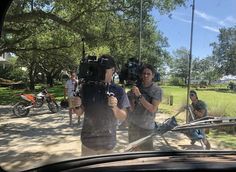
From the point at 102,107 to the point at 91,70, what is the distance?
0.41 m

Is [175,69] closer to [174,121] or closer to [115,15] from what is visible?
[174,121]

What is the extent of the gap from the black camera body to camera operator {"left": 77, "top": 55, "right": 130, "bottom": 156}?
0.03 m

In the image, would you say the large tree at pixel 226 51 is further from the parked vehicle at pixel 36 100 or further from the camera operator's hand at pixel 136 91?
the parked vehicle at pixel 36 100

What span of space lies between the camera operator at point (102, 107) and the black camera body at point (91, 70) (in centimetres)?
3

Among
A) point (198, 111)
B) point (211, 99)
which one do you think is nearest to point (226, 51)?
point (198, 111)

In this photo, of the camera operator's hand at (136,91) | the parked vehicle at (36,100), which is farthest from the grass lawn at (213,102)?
the parked vehicle at (36,100)

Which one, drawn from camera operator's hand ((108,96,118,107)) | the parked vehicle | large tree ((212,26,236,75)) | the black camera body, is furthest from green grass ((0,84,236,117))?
the parked vehicle

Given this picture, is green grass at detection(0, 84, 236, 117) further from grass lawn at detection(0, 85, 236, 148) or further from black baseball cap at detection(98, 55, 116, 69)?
black baseball cap at detection(98, 55, 116, 69)

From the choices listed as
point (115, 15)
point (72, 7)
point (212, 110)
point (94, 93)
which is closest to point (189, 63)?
point (212, 110)

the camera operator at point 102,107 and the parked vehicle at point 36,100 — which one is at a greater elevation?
the camera operator at point 102,107

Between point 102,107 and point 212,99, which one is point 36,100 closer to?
point 102,107

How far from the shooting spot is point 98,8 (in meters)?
13.5

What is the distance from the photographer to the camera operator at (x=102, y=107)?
115 inches

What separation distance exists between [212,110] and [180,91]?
467mm
